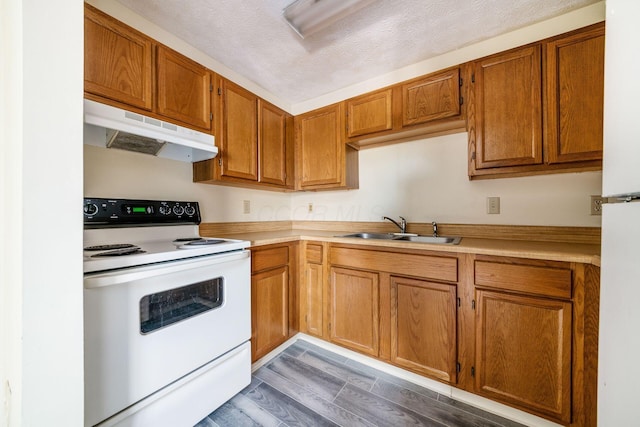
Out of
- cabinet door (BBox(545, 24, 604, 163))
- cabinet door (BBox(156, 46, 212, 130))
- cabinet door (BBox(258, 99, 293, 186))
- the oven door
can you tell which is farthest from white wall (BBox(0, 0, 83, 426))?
cabinet door (BBox(545, 24, 604, 163))

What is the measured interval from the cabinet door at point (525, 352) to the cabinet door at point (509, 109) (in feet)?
2.71

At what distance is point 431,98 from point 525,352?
1602 millimetres

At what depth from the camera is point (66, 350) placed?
65cm

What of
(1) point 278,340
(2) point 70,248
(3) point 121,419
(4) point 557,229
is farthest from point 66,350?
(4) point 557,229

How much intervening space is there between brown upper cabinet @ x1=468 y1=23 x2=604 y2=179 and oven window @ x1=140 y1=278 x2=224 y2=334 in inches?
70.5

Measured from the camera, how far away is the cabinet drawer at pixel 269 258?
1589mm

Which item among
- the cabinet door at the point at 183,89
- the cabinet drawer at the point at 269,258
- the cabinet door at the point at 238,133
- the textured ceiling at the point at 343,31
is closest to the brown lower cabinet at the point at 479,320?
the cabinet drawer at the point at 269,258

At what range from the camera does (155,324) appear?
1033 mm

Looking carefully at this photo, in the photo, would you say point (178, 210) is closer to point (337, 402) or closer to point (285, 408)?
point (285, 408)

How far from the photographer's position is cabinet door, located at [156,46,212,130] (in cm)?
136

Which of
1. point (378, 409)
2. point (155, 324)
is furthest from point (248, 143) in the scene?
point (378, 409)

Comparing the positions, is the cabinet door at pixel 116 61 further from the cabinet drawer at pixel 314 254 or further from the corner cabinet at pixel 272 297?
the cabinet drawer at pixel 314 254

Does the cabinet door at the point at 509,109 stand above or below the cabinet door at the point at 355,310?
above

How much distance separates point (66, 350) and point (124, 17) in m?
1.78
